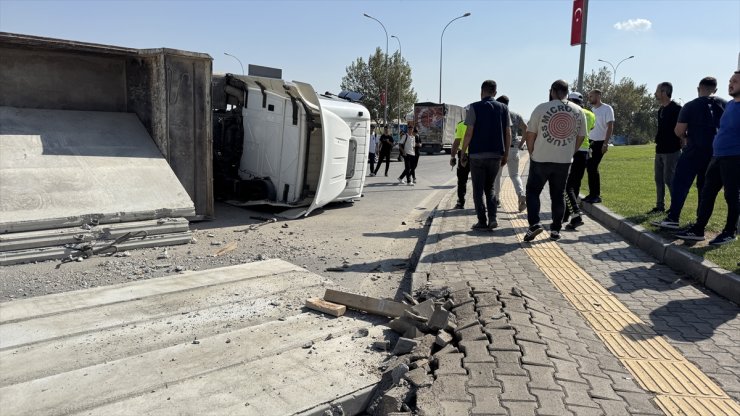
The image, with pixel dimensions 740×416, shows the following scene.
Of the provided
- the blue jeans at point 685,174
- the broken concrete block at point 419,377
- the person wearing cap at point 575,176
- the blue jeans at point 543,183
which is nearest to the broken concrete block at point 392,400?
the broken concrete block at point 419,377

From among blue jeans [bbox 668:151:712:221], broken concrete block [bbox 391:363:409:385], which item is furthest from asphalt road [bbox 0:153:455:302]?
blue jeans [bbox 668:151:712:221]

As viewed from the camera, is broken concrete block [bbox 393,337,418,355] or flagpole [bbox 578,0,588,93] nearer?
broken concrete block [bbox 393,337,418,355]

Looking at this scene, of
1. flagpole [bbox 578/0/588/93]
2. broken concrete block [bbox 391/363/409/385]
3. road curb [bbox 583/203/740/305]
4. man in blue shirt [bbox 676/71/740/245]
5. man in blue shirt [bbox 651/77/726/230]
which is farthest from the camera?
flagpole [bbox 578/0/588/93]

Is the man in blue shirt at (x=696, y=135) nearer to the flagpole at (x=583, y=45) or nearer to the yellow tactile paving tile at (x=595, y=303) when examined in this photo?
the yellow tactile paving tile at (x=595, y=303)

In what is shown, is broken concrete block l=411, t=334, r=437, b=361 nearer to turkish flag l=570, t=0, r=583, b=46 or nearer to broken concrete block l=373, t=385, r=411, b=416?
broken concrete block l=373, t=385, r=411, b=416

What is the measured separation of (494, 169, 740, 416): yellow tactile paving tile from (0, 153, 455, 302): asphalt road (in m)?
1.62

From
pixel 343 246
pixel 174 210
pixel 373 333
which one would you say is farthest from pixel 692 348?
pixel 174 210

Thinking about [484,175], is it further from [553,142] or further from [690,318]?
[690,318]

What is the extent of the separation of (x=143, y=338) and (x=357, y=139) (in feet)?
24.0

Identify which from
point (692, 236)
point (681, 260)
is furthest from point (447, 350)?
point (692, 236)

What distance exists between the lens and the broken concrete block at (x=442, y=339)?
336cm

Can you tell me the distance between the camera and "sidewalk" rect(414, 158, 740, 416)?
2756mm

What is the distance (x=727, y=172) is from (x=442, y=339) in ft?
13.5

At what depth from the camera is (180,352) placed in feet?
11.3
